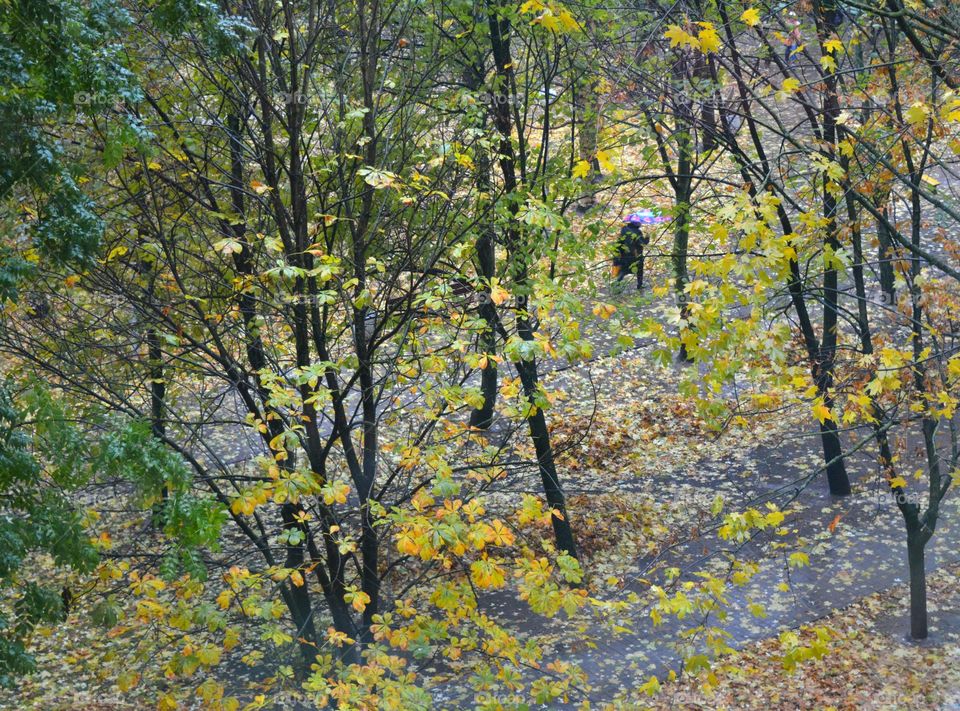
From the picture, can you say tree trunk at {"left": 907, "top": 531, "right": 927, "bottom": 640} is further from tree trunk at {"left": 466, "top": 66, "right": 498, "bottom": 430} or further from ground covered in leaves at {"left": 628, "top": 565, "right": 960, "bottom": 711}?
tree trunk at {"left": 466, "top": 66, "right": 498, "bottom": 430}

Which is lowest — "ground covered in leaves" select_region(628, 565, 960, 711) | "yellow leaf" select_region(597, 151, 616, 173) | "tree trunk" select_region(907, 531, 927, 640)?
"ground covered in leaves" select_region(628, 565, 960, 711)

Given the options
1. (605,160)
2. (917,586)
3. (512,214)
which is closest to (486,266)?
(512,214)

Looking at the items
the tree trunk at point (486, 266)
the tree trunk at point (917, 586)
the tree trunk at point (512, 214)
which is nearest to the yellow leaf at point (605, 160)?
the tree trunk at point (486, 266)

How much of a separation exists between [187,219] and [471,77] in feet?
15.7

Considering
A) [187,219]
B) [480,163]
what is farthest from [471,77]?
[187,219]

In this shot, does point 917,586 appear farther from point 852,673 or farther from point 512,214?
point 512,214

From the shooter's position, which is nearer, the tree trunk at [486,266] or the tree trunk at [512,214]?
the tree trunk at [486,266]

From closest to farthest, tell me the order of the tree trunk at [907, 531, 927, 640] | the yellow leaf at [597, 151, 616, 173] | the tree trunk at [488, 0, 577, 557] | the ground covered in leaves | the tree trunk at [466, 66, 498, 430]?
the yellow leaf at [597, 151, 616, 173], the tree trunk at [466, 66, 498, 430], the ground covered in leaves, the tree trunk at [907, 531, 927, 640], the tree trunk at [488, 0, 577, 557]

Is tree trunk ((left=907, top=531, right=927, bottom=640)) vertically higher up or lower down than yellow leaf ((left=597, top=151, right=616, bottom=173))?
lower down

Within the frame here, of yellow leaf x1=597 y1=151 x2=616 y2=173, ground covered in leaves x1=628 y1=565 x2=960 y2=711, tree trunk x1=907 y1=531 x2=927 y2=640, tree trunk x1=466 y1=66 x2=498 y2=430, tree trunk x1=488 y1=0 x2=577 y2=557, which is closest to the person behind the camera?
yellow leaf x1=597 y1=151 x2=616 y2=173

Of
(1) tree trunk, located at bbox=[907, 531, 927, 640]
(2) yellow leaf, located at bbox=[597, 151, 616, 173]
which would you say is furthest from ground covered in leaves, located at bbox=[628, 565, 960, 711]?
(2) yellow leaf, located at bbox=[597, 151, 616, 173]

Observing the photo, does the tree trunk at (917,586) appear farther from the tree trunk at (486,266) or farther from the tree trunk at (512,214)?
the tree trunk at (486,266)

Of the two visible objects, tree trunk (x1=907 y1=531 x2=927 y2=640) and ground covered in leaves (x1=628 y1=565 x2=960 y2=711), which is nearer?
ground covered in leaves (x1=628 y1=565 x2=960 y2=711)

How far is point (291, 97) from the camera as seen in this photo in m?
6.66
